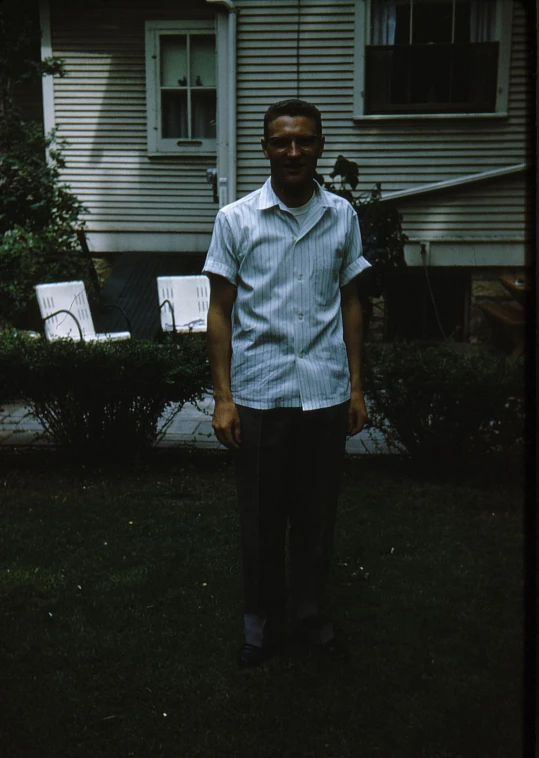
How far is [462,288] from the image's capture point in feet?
33.9

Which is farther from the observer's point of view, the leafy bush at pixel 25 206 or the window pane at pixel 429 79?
the window pane at pixel 429 79

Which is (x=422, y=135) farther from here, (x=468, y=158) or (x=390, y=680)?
(x=390, y=680)

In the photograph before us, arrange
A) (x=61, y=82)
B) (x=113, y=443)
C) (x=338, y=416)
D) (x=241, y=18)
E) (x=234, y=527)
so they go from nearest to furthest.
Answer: (x=338, y=416) → (x=234, y=527) → (x=113, y=443) → (x=241, y=18) → (x=61, y=82)

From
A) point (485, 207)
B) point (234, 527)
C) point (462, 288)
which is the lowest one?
point (234, 527)

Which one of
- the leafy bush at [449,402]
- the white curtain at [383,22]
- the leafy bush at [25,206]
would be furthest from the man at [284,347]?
the white curtain at [383,22]

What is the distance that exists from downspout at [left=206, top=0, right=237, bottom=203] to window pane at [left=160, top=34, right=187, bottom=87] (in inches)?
75.5

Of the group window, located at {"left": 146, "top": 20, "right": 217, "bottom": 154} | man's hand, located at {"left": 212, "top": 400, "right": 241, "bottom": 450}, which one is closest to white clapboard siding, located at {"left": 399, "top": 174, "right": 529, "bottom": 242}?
window, located at {"left": 146, "top": 20, "right": 217, "bottom": 154}

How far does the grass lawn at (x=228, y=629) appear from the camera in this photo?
293 centimetres

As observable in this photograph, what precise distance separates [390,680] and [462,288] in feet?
25.3

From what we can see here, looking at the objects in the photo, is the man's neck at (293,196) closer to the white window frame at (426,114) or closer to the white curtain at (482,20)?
the white window frame at (426,114)

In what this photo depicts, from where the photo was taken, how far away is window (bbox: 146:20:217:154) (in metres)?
11.6

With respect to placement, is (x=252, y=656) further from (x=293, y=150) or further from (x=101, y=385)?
(x=101, y=385)

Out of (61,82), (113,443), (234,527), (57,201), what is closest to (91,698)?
(234,527)

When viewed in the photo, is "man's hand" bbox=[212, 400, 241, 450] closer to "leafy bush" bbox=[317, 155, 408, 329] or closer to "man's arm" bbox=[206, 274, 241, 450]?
"man's arm" bbox=[206, 274, 241, 450]
